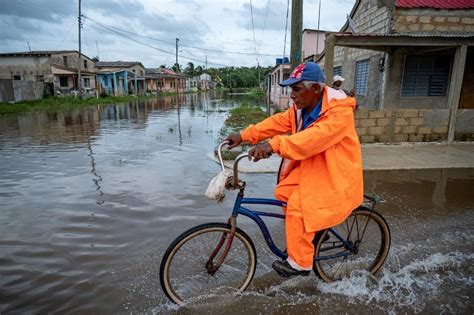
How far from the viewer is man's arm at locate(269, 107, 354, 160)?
7.43ft

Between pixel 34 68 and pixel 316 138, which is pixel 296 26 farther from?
pixel 34 68

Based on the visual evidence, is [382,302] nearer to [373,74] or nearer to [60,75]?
[373,74]

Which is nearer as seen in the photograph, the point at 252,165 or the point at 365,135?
the point at 252,165

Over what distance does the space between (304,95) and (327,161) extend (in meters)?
0.54

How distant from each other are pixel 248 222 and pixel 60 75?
36337mm

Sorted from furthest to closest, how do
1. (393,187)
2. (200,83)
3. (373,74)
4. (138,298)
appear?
(200,83)
(373,74)
(393,187)
(138,298)

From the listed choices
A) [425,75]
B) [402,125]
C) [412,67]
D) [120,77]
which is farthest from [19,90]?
[425,75]

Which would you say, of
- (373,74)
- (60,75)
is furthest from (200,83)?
(373,74)

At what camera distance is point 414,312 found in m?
2.61

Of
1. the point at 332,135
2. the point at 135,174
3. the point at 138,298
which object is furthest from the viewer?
the point at 135,174

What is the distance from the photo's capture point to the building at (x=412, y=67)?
8.55 meters

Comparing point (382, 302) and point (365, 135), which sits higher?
point (365, 135)

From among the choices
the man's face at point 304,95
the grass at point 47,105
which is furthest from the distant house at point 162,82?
the man's face at point 304,95

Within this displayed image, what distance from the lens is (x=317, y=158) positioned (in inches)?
97.2
